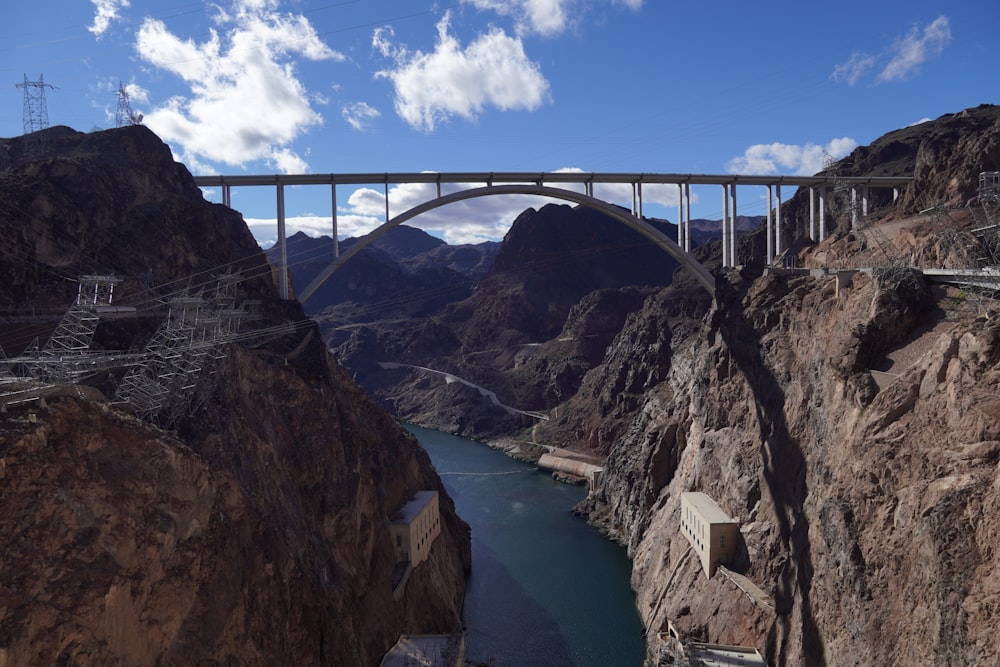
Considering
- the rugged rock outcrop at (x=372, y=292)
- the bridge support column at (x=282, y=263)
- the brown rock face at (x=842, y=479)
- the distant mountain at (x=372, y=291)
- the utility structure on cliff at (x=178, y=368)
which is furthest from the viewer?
the distant mountain at (x=372, y=291)

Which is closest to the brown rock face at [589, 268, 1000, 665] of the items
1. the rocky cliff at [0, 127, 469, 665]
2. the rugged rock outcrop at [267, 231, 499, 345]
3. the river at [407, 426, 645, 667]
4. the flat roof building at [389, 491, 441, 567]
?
the river at [407, 426, 645, 667]

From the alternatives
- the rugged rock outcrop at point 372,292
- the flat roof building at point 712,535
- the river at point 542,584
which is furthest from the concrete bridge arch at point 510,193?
the rugged rock outcrop at point 372,292

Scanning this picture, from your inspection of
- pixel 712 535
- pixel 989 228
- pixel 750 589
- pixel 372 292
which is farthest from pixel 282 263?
pixel 372 292

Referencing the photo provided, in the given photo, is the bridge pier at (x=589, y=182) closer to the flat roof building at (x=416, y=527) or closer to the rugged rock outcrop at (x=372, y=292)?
the flat roof building at (x=416, y=527)

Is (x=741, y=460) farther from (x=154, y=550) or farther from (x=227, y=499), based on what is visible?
(x=154, y=550)

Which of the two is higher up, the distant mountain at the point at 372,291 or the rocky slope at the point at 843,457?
the distant mountain at the point at 372,291

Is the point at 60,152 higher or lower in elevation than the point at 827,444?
higher

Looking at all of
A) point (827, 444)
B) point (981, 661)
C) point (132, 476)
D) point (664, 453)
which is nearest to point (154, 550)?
point (132, 476)
